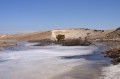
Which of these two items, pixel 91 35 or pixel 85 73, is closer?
pixel 85 73

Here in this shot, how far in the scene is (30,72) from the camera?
57.6 feet

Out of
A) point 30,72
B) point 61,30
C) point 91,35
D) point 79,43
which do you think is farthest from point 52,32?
point 30,72

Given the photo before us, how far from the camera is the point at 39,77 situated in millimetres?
15656

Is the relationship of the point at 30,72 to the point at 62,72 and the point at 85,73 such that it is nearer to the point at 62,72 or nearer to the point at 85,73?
the point at 62,72

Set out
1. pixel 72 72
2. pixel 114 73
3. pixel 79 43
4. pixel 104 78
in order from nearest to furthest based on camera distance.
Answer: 1. pixel 104 78
2. pixel 114 73
3. pixel 72 72
4. pixel 79 43

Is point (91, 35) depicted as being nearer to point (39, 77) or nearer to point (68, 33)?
point (68, 33)

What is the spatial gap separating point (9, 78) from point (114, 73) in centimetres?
576

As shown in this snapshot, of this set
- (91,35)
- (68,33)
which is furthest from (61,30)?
(91,35)

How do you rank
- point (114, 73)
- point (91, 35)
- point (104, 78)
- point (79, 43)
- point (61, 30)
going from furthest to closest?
point (61, 30)
point (91, 35)
point (79, 43)
point (114, 73)
point (104, 78)

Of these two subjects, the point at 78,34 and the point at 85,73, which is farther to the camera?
the point at 78,34

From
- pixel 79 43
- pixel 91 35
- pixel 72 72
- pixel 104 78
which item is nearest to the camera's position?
pixel 104 78

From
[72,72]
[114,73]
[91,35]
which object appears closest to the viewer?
[114,73]

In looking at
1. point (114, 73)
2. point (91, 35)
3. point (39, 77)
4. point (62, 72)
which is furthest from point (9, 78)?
point (91, 35)

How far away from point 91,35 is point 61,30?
11.1 meters
